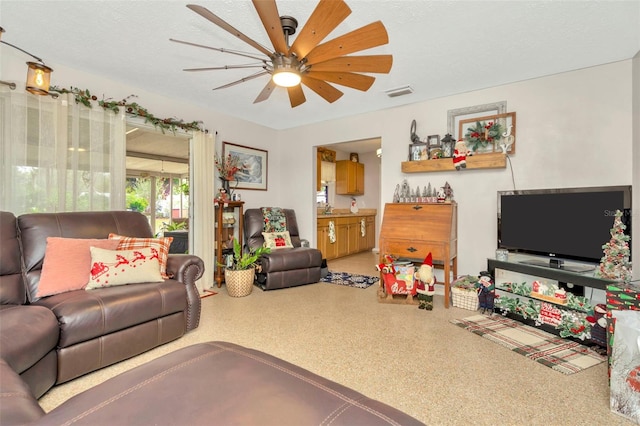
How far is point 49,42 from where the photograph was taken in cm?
252

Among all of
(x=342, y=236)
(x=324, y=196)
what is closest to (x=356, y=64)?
(x=342, y=236)

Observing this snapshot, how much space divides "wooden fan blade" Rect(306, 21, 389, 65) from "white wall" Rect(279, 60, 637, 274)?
2.39 metres

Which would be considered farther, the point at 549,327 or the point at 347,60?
the point at 549,327

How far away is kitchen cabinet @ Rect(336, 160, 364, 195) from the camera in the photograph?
6.97 metres

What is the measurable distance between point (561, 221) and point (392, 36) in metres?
2.31

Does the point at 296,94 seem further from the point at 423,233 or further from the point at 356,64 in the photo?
the point at 423,233

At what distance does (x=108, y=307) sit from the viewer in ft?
6.22

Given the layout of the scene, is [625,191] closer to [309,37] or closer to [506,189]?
[506,189]

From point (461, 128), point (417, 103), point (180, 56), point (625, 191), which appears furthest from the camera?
point (417, 103)

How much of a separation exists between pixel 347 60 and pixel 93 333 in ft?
7.84

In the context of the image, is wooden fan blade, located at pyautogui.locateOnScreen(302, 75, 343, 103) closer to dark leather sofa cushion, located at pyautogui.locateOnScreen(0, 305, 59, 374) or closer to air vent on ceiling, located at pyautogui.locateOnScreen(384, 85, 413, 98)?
air vent on ceiling, located at pyautogui.locateOnScreen(384, 85, 413, 98)

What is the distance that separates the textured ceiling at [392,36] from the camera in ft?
6.78

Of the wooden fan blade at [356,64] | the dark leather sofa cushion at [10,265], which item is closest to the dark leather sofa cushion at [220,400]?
the dark leather sofa cushion at [10,265]

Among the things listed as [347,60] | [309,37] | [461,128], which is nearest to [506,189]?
[461,128]
